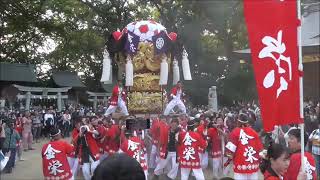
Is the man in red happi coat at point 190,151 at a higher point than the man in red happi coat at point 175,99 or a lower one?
lower

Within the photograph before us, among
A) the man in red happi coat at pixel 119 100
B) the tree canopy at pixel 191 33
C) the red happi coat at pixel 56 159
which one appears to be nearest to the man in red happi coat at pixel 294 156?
the red happi coat at pixel 56 159

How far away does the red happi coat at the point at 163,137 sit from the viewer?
34.4 ft

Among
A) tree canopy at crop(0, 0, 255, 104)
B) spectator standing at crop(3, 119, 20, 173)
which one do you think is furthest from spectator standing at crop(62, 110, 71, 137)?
spectator standing at crop(3, 119, 20, 173)

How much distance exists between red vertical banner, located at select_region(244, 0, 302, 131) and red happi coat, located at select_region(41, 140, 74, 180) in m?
4.77

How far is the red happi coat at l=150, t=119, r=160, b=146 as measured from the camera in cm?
1064

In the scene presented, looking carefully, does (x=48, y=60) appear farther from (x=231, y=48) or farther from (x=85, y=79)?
(x=231, y=48)

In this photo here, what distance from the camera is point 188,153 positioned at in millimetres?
9461

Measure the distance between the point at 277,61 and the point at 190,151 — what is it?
19.5 ft

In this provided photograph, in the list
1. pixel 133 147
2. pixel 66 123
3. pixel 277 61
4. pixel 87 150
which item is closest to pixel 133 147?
pixel 133 147

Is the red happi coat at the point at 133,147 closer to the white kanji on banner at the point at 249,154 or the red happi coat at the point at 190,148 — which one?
the red happi coat at the point at 190,148

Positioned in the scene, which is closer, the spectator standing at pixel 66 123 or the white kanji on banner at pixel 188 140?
the white kanji on banner at pixel 188 140

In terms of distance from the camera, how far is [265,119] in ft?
12.2

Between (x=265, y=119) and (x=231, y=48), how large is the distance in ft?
77.0

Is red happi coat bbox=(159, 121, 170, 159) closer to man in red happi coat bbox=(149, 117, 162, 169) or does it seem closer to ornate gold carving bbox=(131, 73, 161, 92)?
man in red happi coat bbox=(149, 117, 162, 169)
